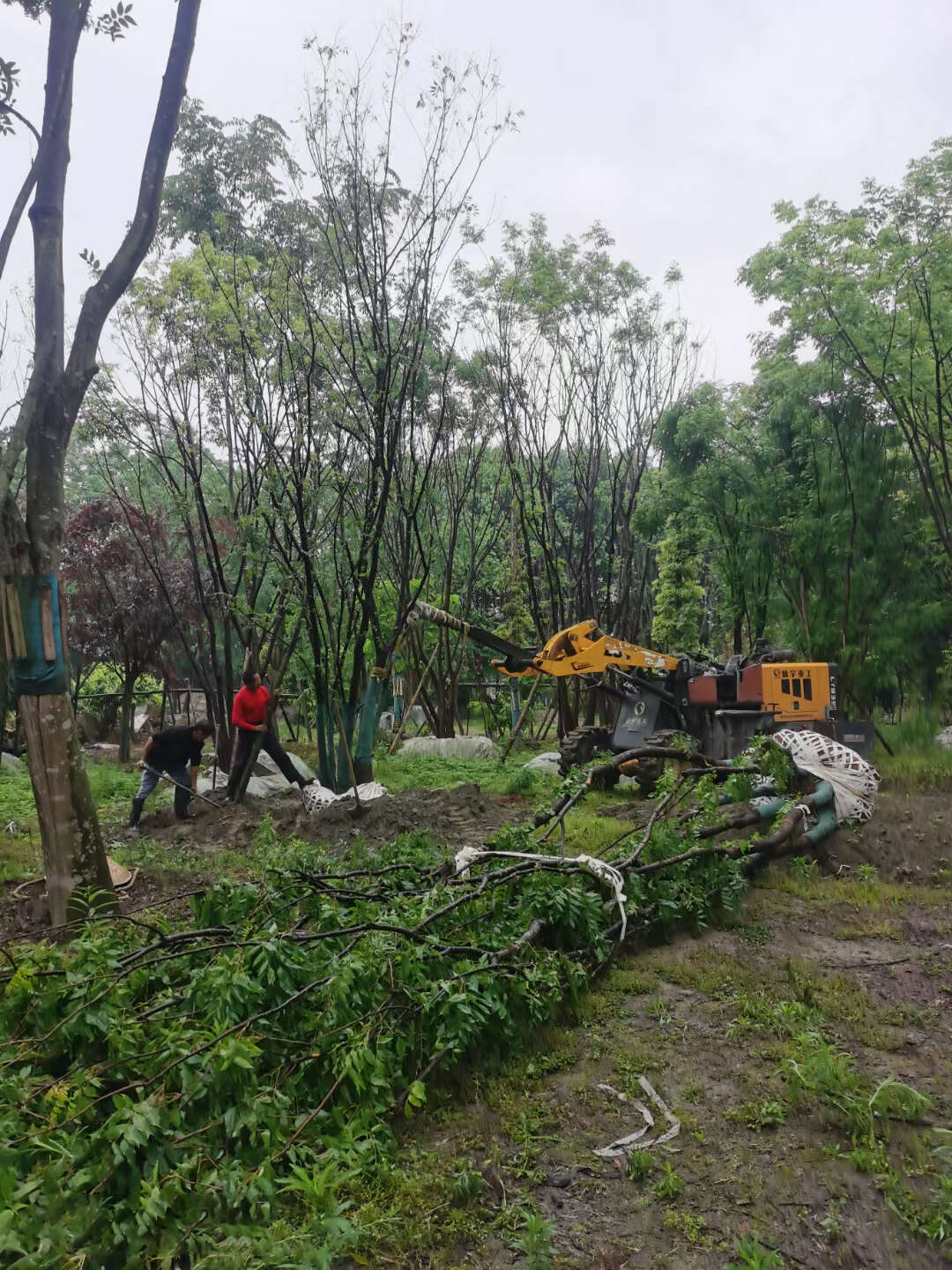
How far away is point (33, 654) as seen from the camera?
15.3 feet

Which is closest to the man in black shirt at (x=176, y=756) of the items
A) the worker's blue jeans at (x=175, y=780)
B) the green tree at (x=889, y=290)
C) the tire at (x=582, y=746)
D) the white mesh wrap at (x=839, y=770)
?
the worker's blue jeans at (x=175, y=780)

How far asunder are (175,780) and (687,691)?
18.0 feet

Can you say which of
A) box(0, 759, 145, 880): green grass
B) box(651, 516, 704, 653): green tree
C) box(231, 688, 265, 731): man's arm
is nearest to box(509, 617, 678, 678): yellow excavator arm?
box(231, 688, 265, 731): man's arm

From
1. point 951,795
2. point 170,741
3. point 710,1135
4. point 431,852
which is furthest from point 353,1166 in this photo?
point 951,795

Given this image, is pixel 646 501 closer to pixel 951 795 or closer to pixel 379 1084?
pixel 951 795

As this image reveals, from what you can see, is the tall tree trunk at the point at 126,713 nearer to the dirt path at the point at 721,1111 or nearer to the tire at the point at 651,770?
the tire at the point at 651,770

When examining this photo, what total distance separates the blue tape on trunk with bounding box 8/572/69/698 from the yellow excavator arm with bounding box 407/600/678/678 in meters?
4.74

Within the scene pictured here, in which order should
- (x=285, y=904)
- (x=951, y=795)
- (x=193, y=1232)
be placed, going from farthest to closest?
(x=951, y=795) → (x=285, y=904) → (x=193, y=1232)

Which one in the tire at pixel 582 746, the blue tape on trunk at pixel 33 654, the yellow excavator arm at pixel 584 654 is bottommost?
the tire at pixel 582 746

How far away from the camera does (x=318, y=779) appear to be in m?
10.4

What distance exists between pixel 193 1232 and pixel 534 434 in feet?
44.7

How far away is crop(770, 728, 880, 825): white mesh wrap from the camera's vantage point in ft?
21.5

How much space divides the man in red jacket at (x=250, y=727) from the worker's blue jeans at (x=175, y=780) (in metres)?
0.66

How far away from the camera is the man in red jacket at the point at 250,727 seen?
29.6ft
